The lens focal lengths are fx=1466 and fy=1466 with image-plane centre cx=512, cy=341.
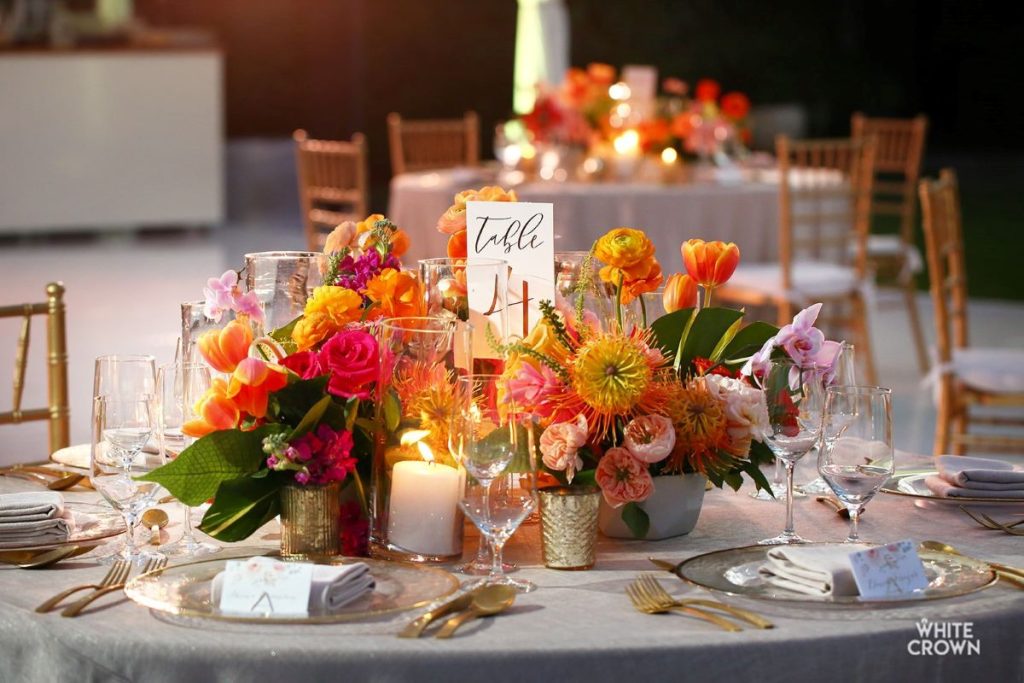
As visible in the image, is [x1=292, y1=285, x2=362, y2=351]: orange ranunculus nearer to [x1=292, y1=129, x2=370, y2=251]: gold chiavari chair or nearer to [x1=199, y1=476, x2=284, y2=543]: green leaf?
[x1=199, y1=476, x2=284, y2=543]: green leaf

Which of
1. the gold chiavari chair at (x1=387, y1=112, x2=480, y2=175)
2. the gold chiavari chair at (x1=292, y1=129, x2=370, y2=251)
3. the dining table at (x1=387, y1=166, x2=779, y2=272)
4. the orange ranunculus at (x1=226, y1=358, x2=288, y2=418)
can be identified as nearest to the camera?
the orange ranunculus at (x1=226, y1=358, x2=288, y2=418)

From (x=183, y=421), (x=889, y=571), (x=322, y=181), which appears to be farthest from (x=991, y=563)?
(x=322, y=181)

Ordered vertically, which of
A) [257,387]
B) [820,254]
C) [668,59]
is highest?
[668,59]

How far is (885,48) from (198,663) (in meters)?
16.8

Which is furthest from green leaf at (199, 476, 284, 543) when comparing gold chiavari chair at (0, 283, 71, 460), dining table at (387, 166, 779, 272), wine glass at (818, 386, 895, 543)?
dining table at (387, 166, 779, 272)

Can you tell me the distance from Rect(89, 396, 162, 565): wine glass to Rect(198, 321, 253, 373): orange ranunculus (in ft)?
0.46

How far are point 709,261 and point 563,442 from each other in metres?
0.32

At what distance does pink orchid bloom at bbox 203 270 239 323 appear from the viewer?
170cm

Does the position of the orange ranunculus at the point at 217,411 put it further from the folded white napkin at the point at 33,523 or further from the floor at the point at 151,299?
the floor at the point at 151,299

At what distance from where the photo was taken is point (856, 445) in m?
1.58

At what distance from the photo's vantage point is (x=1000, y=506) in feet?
5.94

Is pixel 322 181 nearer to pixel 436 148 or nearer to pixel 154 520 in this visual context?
pixel 436 148

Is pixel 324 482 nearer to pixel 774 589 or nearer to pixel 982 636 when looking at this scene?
pixel 774 589

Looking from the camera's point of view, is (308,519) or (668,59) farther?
(668,59)
